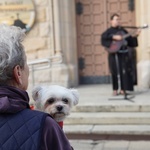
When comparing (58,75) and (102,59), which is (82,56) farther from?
(58,75)

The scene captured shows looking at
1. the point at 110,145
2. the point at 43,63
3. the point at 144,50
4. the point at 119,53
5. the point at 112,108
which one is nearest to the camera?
the point at 110,145

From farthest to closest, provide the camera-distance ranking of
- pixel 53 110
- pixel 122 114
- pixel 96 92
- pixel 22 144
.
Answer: pixel 96 92, pixel 122 114, pixel 53 110, pixel 22 144

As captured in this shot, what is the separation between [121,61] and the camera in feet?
21.6

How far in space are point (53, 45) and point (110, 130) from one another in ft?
12.6

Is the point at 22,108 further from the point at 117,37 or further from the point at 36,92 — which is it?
the point at 117,37

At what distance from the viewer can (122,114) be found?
18.7 feet

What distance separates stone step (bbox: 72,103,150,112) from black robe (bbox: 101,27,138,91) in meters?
0.83

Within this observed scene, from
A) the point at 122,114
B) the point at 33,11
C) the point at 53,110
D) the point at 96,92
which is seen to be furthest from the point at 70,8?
the point at 53,110

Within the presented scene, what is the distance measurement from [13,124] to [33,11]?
736 cm

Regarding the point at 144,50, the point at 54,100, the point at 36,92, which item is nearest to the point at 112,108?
the point at 144,50

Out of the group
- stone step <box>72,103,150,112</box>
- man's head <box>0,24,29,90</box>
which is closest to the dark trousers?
stone step <box>72,103,150,112</box>

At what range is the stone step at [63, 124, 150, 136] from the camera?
5.05m

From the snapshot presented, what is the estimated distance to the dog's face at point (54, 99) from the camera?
2.44 metres

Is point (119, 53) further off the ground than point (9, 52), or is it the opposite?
point (9, 52)
